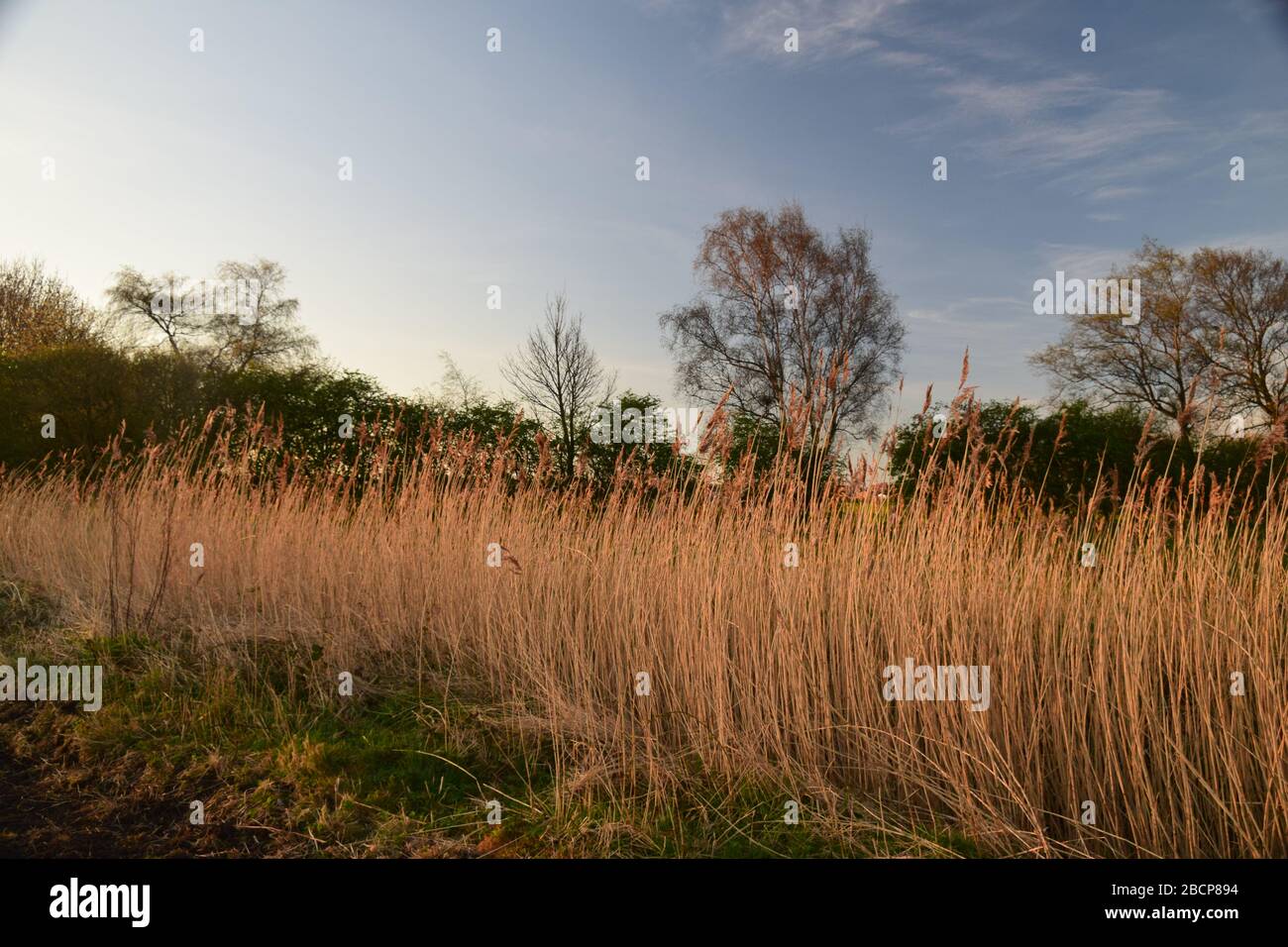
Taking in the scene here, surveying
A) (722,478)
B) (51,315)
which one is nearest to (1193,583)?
(722,478)

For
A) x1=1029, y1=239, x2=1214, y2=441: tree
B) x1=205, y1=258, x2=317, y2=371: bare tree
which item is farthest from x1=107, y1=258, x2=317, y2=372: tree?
x1=1029, y1=239, x2=1214, y2=441: tree

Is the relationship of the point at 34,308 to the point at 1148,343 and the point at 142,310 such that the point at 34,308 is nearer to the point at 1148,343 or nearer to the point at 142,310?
the point at 142,310

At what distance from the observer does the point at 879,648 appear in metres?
3.90

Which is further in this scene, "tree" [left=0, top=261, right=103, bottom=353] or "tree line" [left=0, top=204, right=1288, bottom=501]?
"tree" [left=0, top=261, right=103, bottom=353]

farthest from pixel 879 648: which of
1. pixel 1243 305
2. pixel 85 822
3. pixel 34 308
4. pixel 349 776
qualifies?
pixel 34 308

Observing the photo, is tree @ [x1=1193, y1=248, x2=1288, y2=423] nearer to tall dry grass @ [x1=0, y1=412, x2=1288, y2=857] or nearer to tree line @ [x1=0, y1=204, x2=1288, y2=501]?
tree line @ [x1=0, y1=204, x2=1288, y2=501]

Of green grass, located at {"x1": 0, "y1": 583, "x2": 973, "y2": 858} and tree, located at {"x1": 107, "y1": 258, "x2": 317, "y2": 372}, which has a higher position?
tree, located at {"x1": 107, "y1": 258, "x2": 317, "y2": 372}

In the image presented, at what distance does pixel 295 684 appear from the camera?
470 cm

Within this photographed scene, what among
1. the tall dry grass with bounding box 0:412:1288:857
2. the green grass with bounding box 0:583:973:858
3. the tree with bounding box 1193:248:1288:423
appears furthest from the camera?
the tree with bounding box 1193:248:1288:423

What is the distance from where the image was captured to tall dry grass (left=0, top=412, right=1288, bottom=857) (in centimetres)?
308

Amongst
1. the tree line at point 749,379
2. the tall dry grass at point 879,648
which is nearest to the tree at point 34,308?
the tree line at point 749,379

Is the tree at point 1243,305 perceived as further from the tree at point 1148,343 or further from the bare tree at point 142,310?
the bare tree at point 142,310
